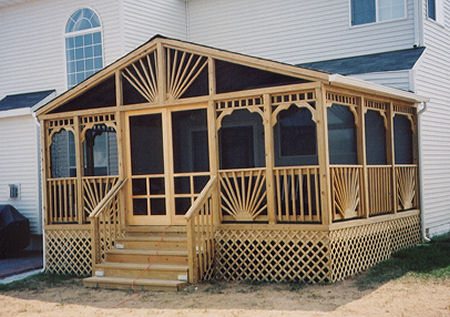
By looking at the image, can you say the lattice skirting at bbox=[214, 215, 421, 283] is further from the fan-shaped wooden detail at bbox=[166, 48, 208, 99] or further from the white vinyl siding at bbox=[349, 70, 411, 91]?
the white vinyl siding at bbox=[349, 70, 411, 91]

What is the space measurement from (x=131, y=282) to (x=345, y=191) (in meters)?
3.77

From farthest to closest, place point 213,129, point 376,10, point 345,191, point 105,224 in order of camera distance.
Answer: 1. point 376,10
2. point 105,224
3. point 213,129
4. point 345,191

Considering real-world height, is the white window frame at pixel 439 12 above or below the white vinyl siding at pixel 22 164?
above

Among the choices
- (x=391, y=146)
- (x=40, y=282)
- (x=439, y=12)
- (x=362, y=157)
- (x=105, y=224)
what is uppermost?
(x=439, y=12)

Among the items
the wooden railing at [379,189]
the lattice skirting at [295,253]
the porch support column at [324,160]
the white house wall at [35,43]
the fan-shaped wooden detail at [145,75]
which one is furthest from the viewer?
the white house wall at [35,43]

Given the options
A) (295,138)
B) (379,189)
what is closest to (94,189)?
(295,138)

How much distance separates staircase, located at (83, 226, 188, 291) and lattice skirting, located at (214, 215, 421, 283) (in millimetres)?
774

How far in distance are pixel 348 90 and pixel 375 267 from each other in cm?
307

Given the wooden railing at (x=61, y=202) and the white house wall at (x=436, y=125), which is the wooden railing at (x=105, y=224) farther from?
the white house wall at (x=436, y=125)

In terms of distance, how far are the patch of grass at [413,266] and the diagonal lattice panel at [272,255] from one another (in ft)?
2.49

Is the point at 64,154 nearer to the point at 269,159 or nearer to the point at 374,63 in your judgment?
the point at 269,159

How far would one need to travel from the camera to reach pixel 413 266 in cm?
945

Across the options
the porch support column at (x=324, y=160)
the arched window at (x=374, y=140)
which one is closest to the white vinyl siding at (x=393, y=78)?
the arched window at (x=374, y=140)

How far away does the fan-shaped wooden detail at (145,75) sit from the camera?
10.2 metres
